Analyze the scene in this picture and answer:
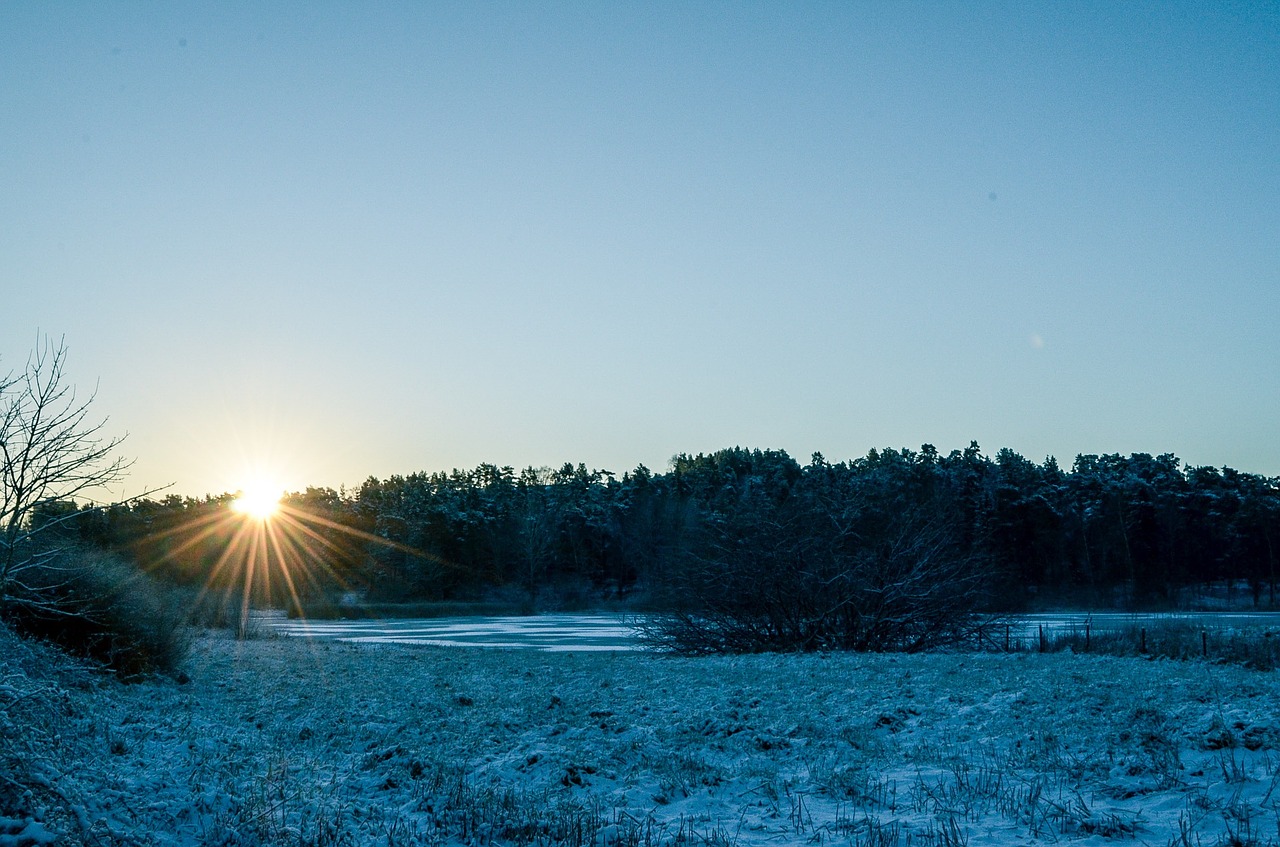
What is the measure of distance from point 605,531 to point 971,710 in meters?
88.7

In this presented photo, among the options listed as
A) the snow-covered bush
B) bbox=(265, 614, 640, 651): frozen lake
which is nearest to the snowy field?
the snow-covered bush

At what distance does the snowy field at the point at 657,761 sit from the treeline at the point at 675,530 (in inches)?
1856

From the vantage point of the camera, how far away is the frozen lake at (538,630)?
134ft

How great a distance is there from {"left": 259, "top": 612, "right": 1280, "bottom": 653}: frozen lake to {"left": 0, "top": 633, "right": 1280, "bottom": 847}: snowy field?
19.2 meters

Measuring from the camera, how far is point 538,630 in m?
53.7

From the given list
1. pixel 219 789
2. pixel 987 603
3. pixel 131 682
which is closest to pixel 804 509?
pixel 987 603

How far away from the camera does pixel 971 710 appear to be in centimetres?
1414

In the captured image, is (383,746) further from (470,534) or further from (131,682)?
(470,534)

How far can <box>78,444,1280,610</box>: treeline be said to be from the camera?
7950cm

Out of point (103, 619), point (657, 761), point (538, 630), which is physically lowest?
point (538, 630)

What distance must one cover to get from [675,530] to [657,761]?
75.2 metres

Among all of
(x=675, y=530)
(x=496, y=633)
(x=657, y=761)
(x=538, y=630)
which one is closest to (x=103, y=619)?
(x=657, y=761)

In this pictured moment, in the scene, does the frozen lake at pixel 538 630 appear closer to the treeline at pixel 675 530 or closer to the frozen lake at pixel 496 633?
the frozen lake at pixel 496 633

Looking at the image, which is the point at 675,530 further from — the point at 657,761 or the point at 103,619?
the point at 657,761
